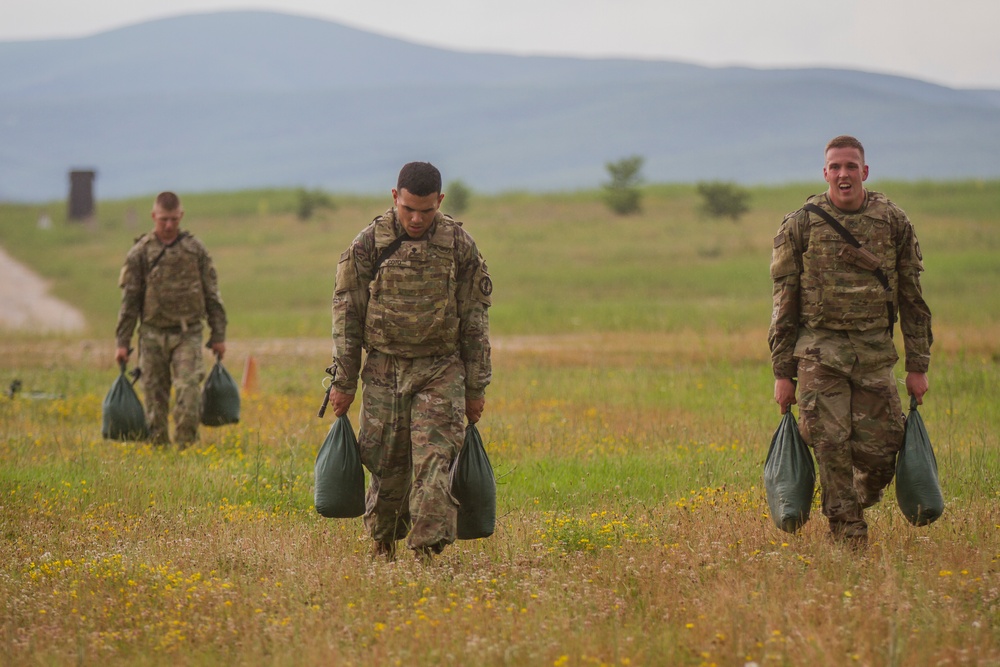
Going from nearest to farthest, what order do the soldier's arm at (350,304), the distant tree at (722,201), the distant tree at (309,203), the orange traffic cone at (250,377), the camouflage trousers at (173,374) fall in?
the soldier's arm at (350,304)
the camouflage trousers at (173,374)
the orange traffic cone at (250,377)
the distant tree at (722,201)
the distant tree at (309,203)

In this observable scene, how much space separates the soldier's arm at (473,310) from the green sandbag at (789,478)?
5.24 feet

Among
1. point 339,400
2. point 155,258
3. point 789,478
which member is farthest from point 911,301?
point 155,258

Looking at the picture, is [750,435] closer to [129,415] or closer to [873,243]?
[873,243]

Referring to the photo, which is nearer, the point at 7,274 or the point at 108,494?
the point at 108,494

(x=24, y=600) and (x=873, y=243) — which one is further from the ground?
(x=873, y=243)

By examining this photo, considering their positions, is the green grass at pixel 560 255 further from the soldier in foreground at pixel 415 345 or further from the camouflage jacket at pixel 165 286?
the soldier in foreground at pixel 415 345

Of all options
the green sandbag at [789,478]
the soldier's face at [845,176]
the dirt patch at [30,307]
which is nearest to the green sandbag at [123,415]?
the green sandbag at [789,478]

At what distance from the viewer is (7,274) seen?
3606cm

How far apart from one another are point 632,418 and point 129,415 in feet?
14.9

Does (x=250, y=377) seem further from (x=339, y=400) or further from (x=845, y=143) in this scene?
(x=845, y=143)

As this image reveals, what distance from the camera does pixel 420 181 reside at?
21.0ft

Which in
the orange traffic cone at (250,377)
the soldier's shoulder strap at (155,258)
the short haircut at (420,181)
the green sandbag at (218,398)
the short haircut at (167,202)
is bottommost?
the orange traffic cone at (250,377)

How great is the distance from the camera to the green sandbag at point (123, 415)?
10.5 meters

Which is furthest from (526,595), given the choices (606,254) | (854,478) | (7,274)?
(7,274)
